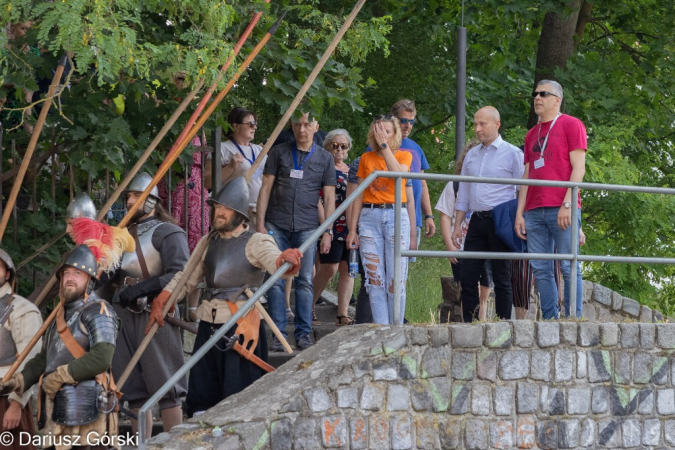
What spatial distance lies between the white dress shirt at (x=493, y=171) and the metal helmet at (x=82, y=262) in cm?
309

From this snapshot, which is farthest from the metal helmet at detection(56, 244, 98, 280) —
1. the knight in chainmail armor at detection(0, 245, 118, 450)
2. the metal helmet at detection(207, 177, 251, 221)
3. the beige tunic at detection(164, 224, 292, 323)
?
the metal helmet at detection(207, 177, 251, 221)

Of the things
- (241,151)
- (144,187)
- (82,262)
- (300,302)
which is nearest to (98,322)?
(82,262)

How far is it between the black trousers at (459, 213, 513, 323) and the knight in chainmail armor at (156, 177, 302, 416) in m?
1.86

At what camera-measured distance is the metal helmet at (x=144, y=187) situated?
7570 mm

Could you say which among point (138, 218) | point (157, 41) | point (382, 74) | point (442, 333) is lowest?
point (442, 333)

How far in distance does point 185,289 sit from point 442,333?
1567 mm

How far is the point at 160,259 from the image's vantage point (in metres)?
7.45

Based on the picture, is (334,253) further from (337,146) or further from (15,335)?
(15,335)

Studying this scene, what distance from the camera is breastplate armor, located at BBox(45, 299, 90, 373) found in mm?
6121

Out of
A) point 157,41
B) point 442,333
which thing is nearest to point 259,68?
point 157,41

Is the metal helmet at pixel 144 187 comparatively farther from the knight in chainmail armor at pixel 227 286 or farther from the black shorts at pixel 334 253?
the black shorts at pixel 334 253

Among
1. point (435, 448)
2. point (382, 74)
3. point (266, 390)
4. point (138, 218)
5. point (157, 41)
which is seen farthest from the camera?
point (382, 74)

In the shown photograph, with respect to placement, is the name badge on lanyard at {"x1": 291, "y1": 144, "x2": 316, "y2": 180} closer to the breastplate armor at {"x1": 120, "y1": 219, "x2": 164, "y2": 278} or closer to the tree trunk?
the breastplate armor at {"x1": 120, "y1": 219, "x2": 164, "y2": 278}

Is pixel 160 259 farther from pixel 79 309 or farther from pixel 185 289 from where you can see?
pixel 79 309
